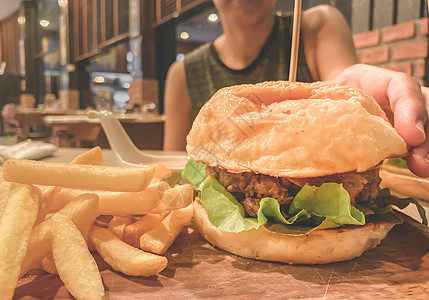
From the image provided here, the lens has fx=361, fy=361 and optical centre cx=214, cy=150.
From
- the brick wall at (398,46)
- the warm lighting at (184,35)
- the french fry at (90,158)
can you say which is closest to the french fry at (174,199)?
the french fry at (90,158)

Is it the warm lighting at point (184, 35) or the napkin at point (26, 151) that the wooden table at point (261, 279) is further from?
the warm lighting at point (184, 35)

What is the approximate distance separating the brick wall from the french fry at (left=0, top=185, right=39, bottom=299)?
3580 millimetres

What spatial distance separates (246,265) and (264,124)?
370 millimetres

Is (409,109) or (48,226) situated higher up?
(409,109)

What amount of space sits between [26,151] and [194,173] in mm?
1128

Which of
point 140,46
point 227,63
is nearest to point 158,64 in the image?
point 140,46

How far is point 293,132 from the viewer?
909 millimetres

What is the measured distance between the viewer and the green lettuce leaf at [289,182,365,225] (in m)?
0.87

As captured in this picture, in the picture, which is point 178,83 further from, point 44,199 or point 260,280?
point 260,280

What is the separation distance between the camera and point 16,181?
843mm

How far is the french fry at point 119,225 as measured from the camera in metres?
0.95

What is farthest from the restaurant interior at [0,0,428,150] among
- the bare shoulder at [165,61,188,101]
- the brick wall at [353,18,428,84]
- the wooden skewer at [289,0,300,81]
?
the wooden skewer at [289,0,300,81]

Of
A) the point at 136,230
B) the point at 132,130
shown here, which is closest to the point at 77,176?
the point at 136,230

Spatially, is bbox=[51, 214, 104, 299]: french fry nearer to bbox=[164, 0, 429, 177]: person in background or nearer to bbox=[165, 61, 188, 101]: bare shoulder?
bbox=[164, 0, 429, 177]: person in background
